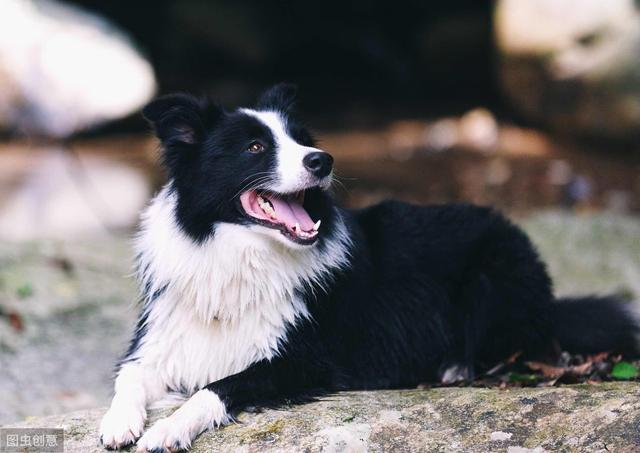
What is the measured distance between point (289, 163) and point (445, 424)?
45.9 inches

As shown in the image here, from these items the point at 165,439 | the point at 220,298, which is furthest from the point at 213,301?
the point at 165,439

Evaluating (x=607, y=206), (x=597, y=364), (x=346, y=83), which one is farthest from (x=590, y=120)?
(x=597, y=364)

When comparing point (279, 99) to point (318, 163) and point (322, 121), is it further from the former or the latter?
point (322, 121)

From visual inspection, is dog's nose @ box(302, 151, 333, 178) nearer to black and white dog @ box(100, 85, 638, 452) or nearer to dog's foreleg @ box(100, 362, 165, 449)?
black and white dog @ box(100, 85, 638, 452)

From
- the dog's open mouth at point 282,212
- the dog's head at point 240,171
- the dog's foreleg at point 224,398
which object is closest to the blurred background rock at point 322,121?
the dog's foreleg at point 224,398

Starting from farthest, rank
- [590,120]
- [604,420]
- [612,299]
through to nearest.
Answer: [590,120] → [612,299] → [604,420]

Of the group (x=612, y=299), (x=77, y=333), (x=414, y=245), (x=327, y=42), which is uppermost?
(x=327, y=42)

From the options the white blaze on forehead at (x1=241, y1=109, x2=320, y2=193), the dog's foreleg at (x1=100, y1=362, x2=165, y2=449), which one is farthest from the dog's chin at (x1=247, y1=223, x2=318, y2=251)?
the dog's foreleg at (x1=100, y1=362, x2=165, y2=449)

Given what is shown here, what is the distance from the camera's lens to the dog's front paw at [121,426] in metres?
3.07

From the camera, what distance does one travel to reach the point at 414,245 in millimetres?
3996

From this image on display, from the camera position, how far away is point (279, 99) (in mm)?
3795

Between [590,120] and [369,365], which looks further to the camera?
[590,120]

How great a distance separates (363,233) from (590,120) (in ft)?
22.4

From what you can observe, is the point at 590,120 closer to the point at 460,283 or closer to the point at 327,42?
the point at 327,42
